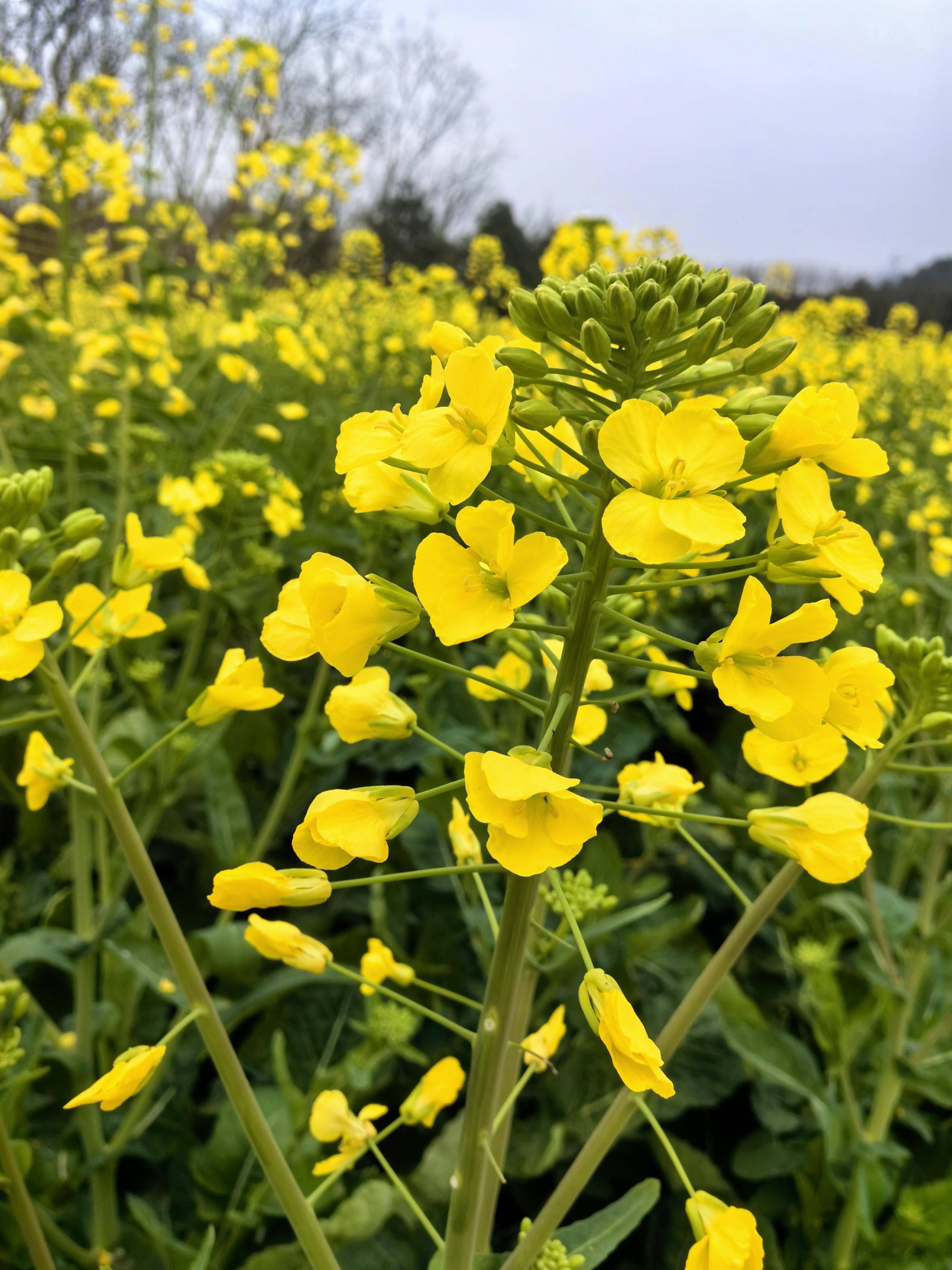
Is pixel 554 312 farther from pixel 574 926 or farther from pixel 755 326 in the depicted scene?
pixel 574 926

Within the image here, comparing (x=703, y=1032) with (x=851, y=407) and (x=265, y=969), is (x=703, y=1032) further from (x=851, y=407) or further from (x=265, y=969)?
(x=851, y=407)

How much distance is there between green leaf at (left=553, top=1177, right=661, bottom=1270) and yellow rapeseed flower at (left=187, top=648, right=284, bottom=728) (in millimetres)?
874

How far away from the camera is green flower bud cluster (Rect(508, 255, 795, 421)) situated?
0.99 m

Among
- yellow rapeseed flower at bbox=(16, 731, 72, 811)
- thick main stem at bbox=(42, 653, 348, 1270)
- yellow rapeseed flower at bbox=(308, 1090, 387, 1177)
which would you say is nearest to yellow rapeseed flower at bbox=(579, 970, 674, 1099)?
thick main stem at bbox=(42, 653, 348, 1270)

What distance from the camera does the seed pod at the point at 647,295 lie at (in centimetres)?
102

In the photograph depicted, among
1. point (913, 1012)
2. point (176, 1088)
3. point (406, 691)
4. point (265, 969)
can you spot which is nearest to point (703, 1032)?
point (913, 1012)

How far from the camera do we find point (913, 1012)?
2402mm

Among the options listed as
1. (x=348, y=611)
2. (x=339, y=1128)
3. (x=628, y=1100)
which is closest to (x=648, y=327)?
(x=348, y=611)

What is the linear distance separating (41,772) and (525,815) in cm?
87

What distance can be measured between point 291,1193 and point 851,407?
1221 mm

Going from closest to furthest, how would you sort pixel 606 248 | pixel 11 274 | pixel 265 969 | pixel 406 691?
1. pixel 265 969
2. pixel 406 691
3. pixel 11 274
4. pixel 606 248

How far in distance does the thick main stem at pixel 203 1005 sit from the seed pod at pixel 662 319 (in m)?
0.92

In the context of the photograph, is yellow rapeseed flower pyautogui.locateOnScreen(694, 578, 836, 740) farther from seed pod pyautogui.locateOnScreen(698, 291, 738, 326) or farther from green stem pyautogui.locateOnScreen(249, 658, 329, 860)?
green stem pyautogui.locateOnScreen(249, 658, 329, 860)

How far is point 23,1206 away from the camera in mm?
1359
